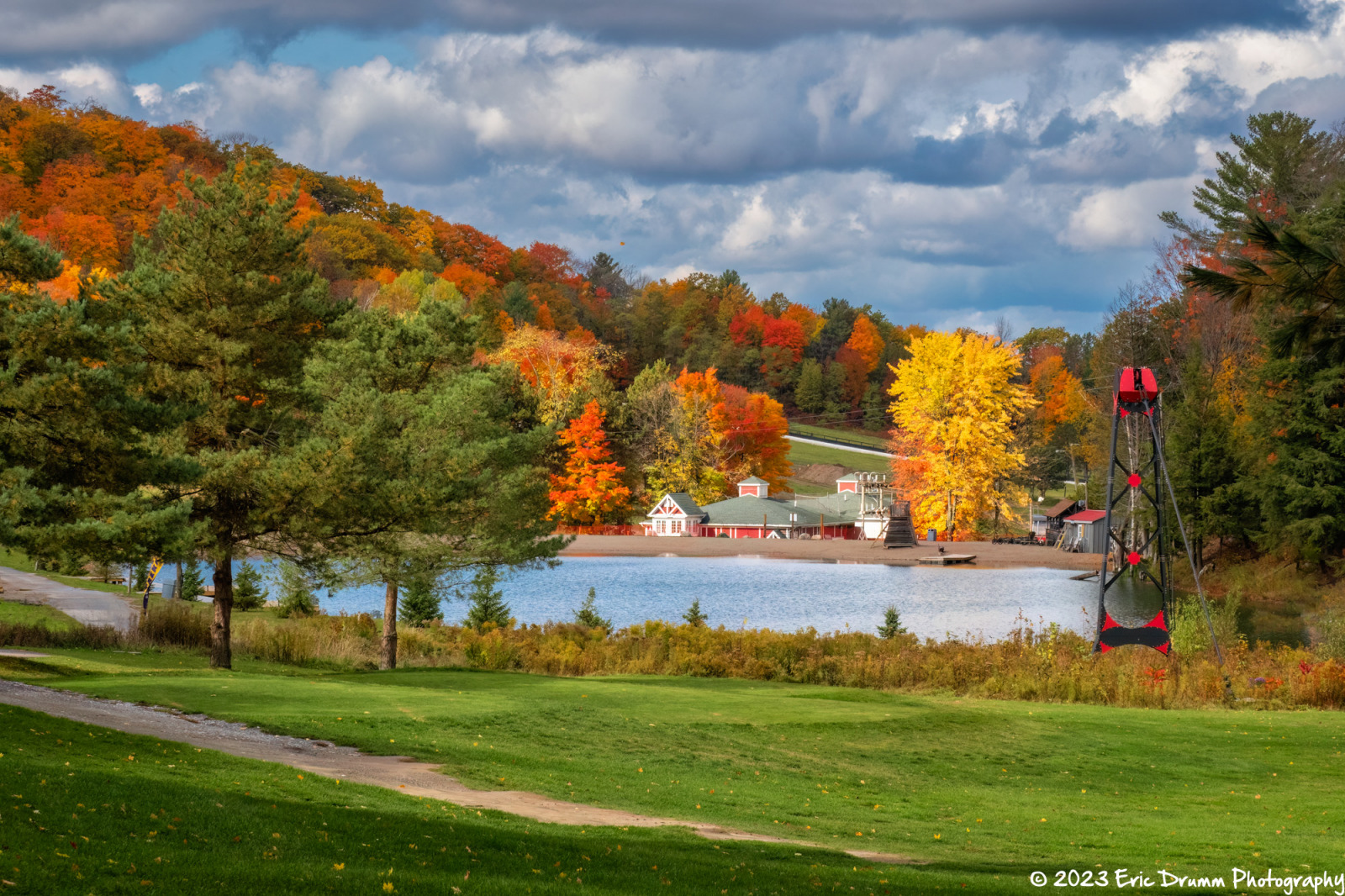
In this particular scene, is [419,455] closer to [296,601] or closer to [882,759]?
[882,759]

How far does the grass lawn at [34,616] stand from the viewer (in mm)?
24641

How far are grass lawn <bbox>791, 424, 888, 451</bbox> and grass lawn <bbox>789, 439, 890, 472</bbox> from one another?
4.59 metres

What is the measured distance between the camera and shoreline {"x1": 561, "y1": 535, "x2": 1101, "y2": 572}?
64.8 m

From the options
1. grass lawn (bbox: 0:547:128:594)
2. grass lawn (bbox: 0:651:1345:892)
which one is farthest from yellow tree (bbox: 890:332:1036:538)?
grass lawn (bbox: 0:651:1345:892)

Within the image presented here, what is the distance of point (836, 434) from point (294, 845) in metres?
118

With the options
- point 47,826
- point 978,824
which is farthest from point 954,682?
point 47,826

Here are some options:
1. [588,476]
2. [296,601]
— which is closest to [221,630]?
[296,601]

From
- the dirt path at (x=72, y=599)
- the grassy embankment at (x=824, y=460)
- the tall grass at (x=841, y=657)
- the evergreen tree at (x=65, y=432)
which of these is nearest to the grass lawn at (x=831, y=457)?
the grassy embankment at (x=824, y=460)

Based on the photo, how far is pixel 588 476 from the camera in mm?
78438

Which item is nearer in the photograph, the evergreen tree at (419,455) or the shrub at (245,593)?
the evergreen tree at (419,455)

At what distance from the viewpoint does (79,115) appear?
9388cm

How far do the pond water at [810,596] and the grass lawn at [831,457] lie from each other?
47.0 meters

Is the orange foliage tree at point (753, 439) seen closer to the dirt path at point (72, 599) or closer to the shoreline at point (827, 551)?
the shoreline at point (827, 551)

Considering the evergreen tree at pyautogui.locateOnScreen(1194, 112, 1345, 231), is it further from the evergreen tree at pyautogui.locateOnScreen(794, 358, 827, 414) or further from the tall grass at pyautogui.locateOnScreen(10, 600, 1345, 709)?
the evergreen tree at pyautogui.locateOnScreen(794, 358, 827, 414)
